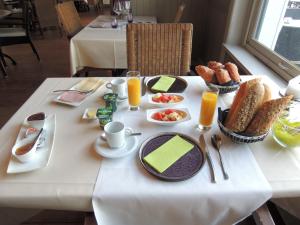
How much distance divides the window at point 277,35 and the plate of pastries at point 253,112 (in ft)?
2.78

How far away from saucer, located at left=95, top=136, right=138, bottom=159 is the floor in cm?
52

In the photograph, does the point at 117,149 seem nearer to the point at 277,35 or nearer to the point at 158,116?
the point at 158,116

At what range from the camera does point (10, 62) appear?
10.9 ft

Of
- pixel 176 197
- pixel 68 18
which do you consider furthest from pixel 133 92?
pixel 68 18

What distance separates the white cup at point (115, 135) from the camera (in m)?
0.70

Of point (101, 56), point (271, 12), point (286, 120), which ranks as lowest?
point (101, 56)

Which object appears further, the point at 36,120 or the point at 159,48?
the point at 159,48

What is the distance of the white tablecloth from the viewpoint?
0.59 m

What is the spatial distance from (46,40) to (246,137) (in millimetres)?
4678

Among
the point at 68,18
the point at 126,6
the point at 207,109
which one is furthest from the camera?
the point at 126,6

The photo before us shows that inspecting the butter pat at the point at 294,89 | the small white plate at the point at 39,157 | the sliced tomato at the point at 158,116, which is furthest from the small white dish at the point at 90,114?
the butter pat at the point at 294,89

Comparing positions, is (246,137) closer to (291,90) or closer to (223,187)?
(223,187)

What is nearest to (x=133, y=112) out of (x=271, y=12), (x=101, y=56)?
(x=101, y=56)

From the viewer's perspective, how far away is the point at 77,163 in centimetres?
68
